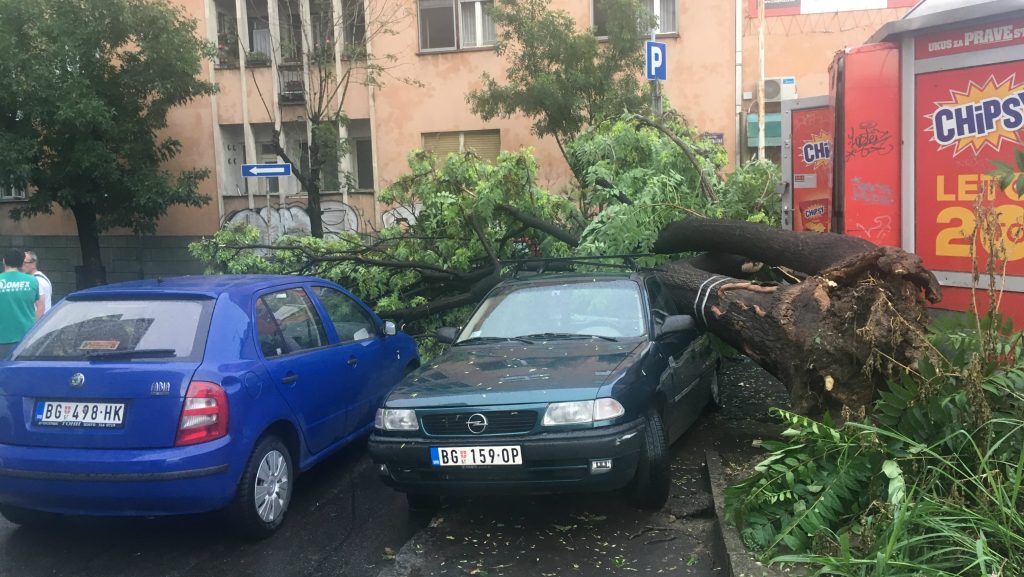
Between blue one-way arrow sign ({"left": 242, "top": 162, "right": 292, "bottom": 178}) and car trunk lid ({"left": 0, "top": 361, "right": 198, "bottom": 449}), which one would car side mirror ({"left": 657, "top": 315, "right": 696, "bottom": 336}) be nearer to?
car trunk lid ({"left": 0, "top": 361, "right": 198, "bottom": 449})

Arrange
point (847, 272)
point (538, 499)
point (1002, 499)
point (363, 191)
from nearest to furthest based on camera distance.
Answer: point (1002, 499) → point (847, 272) → point (538, 499) → point (363, 191)

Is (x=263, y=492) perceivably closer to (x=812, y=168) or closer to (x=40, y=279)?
(x=40, y=279)

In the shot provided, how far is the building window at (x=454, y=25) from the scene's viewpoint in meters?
18.2

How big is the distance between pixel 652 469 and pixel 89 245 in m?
16.5

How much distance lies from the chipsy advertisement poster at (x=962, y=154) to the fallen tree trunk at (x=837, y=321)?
1.49 feet

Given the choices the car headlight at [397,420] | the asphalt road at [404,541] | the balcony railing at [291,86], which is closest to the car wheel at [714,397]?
the asphalt road at [404,541]

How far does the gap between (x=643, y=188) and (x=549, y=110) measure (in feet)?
24.7

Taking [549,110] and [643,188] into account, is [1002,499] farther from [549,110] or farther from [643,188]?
[549,110]

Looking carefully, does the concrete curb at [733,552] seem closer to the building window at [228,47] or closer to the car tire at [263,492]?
the car tire at [263,492]

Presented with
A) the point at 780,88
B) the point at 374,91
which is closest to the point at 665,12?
the point at 780,88

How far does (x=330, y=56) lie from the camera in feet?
57.2

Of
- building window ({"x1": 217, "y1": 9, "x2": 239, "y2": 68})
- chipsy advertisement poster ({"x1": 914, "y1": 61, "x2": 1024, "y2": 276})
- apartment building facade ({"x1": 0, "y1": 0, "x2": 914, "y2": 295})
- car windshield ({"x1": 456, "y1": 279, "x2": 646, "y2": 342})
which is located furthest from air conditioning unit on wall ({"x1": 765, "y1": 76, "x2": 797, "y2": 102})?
building window ({"x1": 217, "y1": 9, "x2": 239, "y2": 68})

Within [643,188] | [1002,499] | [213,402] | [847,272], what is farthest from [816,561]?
[643,188]

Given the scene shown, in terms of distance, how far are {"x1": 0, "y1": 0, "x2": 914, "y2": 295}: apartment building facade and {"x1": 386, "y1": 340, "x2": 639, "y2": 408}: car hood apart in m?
11.2
